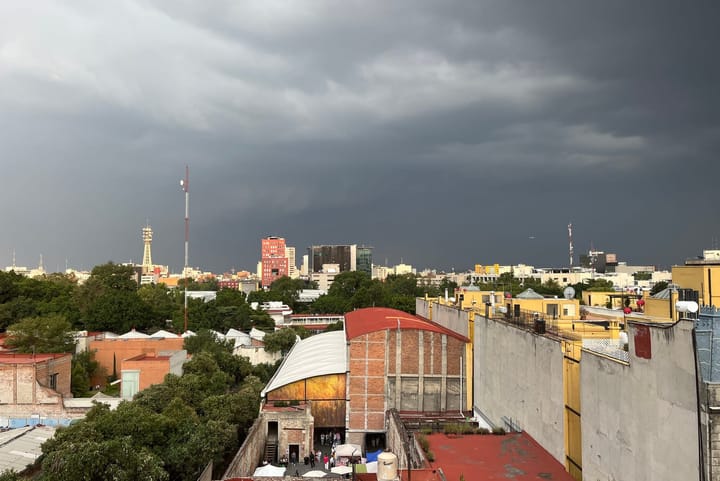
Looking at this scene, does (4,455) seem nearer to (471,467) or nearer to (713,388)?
(471,467)

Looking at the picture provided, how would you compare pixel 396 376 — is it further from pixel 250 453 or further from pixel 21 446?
pixel 21 446

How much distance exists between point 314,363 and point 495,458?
17556 mm

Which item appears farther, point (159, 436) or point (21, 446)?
point (21, 446)

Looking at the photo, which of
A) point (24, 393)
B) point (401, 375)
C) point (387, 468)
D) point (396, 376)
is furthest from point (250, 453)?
point (24, 393)

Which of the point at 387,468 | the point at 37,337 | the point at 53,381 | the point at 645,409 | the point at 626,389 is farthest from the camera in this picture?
the point at 37,337

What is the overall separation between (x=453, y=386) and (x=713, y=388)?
21199mm

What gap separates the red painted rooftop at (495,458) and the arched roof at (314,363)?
1121 centimetres

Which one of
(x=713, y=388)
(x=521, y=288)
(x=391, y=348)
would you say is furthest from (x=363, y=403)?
(x=521, y=288)

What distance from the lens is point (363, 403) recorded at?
29.8 m

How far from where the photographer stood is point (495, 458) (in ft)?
59.6

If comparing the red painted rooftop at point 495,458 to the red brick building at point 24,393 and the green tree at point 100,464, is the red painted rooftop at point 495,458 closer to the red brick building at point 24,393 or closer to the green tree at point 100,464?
the green tree at point 100,464

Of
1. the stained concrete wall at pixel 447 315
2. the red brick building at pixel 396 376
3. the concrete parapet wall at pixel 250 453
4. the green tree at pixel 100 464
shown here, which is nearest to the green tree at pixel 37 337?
the red brick building at pixel 396 376

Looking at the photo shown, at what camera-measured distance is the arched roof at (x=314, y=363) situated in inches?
1216

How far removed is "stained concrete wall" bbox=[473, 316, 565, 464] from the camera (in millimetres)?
17438
